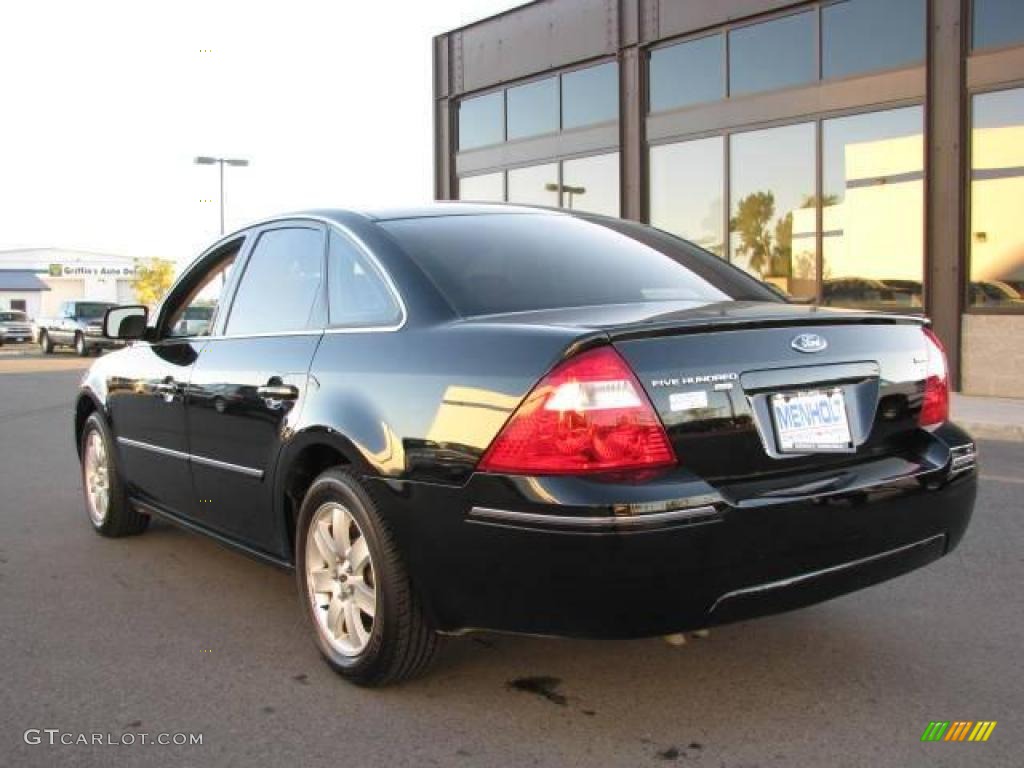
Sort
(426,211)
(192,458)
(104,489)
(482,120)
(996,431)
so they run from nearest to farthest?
(426,211) < (192,458) < (104,489) < (996,431) < (482,120)

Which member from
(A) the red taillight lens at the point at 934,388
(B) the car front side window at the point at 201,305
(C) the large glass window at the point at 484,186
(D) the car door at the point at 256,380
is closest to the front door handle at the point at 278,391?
(D) the car door at the point at 256,380

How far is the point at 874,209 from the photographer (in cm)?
1389

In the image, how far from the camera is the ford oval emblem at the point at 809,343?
9.93 feet

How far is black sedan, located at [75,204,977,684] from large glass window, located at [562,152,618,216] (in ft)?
43.7

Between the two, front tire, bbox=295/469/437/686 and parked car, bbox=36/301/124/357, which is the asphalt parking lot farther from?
parked car, bbox=36/301/124/357

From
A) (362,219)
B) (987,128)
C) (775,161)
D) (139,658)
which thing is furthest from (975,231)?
(139,658)

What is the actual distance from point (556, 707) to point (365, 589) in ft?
2.34

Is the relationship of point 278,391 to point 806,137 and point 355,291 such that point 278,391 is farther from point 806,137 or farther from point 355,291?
point 806,137

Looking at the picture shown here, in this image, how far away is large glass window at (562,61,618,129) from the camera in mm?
16969

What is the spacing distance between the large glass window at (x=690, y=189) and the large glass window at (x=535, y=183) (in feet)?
7.12

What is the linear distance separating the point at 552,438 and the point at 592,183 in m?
15.3

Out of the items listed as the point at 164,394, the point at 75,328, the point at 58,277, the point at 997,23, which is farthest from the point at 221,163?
the point at 58,277

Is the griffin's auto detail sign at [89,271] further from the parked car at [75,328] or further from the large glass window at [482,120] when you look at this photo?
the large glass window at [482,120]

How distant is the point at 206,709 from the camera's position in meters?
3.22
